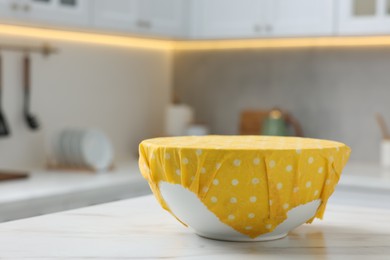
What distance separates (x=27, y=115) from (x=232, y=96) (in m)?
1.32

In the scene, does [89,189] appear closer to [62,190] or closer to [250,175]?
[62,190]

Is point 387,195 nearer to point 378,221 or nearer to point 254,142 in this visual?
point 378,221

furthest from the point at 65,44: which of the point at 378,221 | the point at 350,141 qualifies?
the point at 378,221

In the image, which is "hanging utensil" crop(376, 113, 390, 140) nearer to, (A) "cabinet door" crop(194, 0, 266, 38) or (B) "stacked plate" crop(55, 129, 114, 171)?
(A) "cabinet door" crop(194, 0, 266, 38)

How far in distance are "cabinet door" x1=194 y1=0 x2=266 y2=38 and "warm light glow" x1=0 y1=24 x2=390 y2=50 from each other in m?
0.11

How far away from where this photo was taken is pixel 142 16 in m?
3.63

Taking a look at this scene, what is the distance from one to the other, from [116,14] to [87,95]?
1.85 ft

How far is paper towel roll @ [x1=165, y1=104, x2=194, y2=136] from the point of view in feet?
13.3

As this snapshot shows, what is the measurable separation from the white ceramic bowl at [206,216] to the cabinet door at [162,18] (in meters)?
2.43

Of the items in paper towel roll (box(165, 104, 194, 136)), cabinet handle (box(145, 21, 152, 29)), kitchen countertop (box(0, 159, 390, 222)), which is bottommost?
kitchen countertop (box(0, 159, 390, 222))

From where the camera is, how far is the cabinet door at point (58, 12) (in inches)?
117

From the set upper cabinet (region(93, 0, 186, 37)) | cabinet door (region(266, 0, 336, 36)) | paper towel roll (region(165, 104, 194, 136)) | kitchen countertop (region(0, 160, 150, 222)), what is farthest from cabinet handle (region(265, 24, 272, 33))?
kitchen countertop (region(0, 160, 150, 222))

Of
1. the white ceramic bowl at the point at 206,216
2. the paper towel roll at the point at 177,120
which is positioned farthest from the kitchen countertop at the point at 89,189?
the white ceramic bowl at the point at 206,216

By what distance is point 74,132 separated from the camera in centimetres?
349
